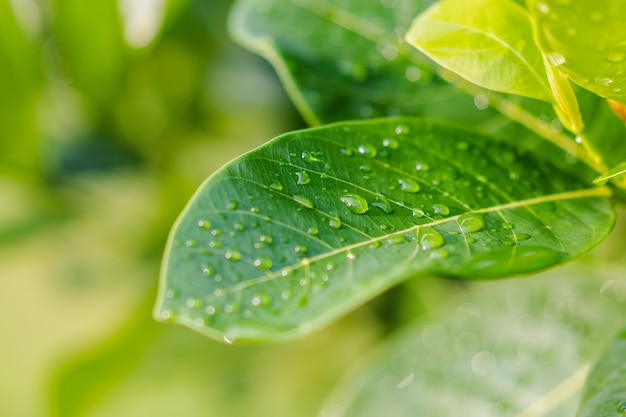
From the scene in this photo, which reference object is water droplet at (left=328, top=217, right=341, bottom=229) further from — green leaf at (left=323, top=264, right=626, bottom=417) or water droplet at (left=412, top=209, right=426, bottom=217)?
green leaf at (left=323, top=264, right=626, bottom=417)

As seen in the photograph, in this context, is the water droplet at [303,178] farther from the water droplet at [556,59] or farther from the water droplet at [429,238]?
the water droplet at [556,59]

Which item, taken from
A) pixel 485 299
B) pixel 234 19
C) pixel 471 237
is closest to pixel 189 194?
pixel 234 19

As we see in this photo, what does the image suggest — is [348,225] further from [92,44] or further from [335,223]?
[92,44]

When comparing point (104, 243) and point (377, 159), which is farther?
point (104, 243)

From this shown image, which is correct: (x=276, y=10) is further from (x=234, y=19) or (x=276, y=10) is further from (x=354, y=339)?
(x=354, y=339)

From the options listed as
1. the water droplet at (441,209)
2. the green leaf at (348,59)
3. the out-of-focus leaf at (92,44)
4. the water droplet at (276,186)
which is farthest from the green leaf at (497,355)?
the out-of-focus leaf at (92,44)

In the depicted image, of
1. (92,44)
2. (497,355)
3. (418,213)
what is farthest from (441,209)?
(92,44)
